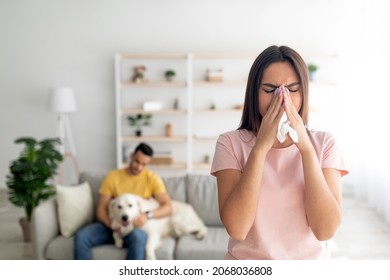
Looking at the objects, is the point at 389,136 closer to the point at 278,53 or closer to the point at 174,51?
the point at 278,53

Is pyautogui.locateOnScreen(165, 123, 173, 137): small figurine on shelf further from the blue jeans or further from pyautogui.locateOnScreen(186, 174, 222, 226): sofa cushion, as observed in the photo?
the blue jeans

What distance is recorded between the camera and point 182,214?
247cm

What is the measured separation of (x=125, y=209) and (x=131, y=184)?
0.17m

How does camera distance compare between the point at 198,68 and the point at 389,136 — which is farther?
the point at 198,68

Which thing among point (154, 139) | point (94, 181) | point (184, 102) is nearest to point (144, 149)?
point (94, 181)

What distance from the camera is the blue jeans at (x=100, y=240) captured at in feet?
7.29

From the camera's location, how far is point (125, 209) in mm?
2320

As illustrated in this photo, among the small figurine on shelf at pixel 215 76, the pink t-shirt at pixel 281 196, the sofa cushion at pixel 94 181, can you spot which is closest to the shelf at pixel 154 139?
the small figurine on shelf at pixel 215 76

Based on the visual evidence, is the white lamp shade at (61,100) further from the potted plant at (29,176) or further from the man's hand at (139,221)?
the man's hand at (139,221)

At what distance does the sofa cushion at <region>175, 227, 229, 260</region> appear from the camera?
2264mm

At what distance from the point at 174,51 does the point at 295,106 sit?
3.51 metres

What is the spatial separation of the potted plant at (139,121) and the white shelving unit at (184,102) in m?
0.05

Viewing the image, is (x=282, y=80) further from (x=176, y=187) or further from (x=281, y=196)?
(x=176, y=187)
